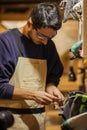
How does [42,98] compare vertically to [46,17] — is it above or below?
below

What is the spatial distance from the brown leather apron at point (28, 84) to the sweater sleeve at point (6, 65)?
0.16ft

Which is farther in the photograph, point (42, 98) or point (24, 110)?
point (24, 110)

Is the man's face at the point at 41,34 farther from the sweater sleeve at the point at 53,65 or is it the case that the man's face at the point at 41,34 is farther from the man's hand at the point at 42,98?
Result: the man's hand at the point at 42,98

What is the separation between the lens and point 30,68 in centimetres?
149

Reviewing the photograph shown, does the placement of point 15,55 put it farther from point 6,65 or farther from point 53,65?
point 53,65

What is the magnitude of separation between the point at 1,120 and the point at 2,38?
→ 87 centimetres

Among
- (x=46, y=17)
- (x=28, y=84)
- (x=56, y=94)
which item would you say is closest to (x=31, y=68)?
(x=28, y=84)

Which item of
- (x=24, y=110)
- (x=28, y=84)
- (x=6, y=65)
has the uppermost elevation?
(x=6, y=65)

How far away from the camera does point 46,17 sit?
135cm

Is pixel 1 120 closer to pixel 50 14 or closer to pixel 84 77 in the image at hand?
pixel 50 14

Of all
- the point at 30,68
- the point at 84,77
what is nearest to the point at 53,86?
the point at 30,68

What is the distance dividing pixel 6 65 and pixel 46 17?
0.29 metres

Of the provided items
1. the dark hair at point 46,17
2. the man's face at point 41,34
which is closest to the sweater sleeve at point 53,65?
the man's face at point 41,34

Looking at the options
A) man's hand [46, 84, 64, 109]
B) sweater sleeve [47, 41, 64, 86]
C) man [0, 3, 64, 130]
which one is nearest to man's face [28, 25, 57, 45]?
man [0, 3, 64, 130]
